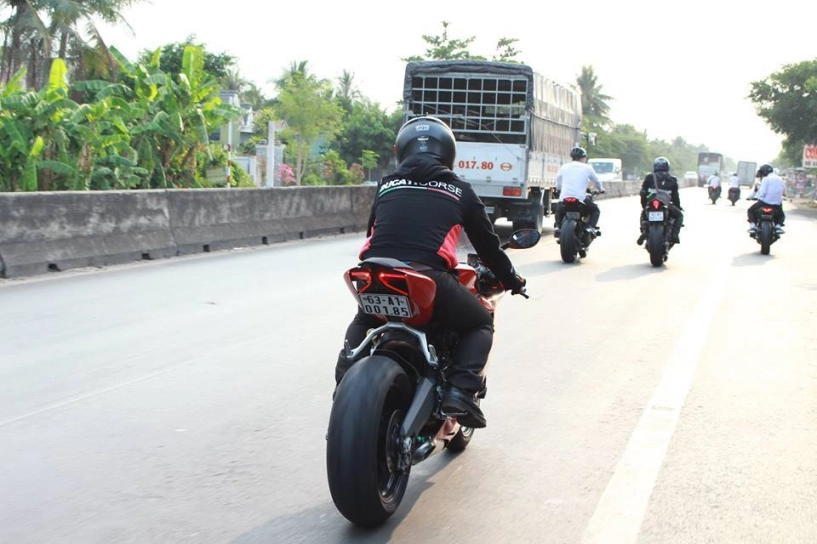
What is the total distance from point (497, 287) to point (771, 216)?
1413 centimetres

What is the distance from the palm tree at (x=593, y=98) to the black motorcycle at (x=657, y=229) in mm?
97962

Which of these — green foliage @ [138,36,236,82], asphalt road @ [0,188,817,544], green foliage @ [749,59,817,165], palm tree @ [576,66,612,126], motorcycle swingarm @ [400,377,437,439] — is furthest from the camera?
palm tree @ [576,66,612,126]

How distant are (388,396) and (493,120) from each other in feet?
51.8

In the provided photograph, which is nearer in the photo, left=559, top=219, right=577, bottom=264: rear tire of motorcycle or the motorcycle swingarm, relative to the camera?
the motorcycle swingarm

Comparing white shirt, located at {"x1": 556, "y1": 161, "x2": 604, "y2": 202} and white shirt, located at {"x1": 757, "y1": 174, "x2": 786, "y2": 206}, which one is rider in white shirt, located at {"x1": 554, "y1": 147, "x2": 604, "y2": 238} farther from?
white shirt, located at {"x1": 757, "y1": 174, "x2": 786, "y2": 206}

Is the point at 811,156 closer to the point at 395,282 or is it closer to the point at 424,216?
the point at 424,216

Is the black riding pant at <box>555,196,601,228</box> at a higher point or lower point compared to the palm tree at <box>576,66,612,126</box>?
lower

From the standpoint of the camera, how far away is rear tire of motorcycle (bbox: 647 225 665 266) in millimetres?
14336

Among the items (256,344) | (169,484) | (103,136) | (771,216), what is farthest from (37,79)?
(169,484)

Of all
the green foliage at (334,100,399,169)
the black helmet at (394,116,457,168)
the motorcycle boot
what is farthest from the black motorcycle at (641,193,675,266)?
the green foliage at (334,100,399,169)

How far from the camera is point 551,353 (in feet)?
25.5

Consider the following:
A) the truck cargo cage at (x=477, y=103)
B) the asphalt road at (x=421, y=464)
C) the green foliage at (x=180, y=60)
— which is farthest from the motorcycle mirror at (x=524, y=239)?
the green foliage at (x=180, y=60)

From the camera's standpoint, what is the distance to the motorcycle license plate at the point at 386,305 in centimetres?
401

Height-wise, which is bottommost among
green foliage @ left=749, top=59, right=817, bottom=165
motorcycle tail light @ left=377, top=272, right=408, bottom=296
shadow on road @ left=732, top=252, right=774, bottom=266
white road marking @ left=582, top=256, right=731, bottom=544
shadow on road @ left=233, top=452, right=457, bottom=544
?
shadow on road @ left=233, top=452, right=457, bottom=544
